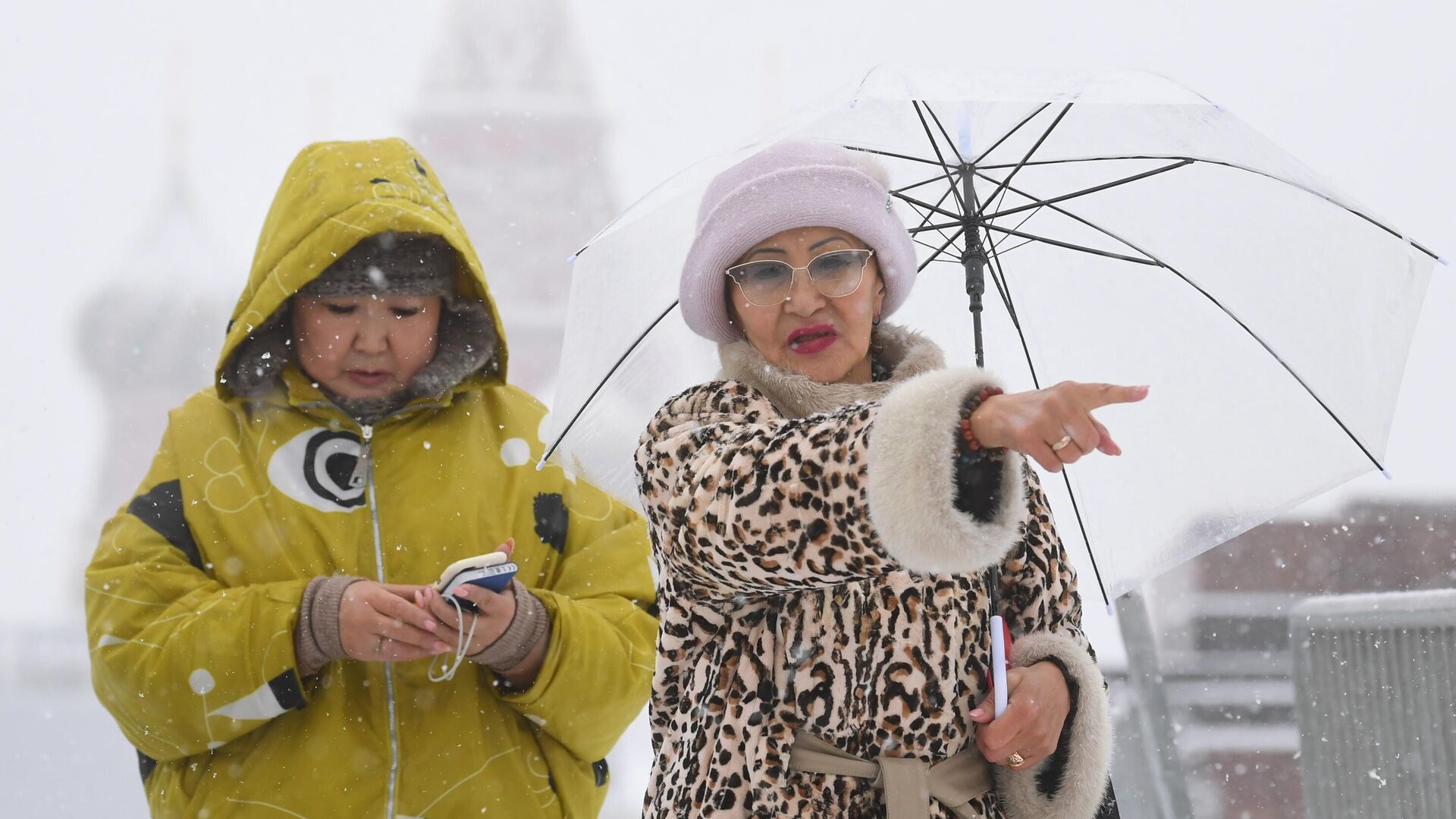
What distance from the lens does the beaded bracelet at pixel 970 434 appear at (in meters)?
1.55

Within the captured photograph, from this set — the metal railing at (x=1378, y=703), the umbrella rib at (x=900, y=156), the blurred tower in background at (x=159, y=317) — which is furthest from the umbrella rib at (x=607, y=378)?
the blurred tower in background at (x=159, y=317)

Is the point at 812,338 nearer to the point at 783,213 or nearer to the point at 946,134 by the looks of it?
the point at 783,213

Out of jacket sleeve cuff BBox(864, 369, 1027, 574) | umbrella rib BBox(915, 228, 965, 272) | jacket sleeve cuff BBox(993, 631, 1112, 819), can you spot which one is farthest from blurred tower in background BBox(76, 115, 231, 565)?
jacket sleeve cuff BBox(864, 369, 1027, 574)

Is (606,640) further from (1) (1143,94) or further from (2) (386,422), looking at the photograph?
(1) (1143,94)

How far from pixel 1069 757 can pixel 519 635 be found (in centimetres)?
98

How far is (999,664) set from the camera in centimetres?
182

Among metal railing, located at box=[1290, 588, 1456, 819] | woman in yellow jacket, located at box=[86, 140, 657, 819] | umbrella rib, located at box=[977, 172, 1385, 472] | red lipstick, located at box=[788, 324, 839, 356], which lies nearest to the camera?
red lipstick, located at box=[788, 324, 839, 356]

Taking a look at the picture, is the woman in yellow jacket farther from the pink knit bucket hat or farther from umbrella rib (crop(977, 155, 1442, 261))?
umbrella rib (crop(977, 155, 1442, 261))

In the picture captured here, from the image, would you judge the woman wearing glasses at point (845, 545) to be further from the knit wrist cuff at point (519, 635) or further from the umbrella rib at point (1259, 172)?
the knit wrist cuff at point (519, 635)

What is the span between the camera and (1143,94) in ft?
6.39

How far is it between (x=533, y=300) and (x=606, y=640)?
86.5ft

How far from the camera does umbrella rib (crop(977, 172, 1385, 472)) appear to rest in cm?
229

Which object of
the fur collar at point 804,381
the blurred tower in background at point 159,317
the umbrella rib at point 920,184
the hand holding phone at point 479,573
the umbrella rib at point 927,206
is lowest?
the hand holding phone at point 479,573

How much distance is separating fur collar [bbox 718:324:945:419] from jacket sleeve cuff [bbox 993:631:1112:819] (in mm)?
420
